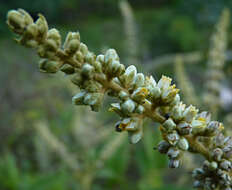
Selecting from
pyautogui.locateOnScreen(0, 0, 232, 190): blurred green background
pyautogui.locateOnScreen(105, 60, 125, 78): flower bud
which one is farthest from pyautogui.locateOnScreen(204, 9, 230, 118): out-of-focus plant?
pyautogui.locateOnScreen(105, 60, 125, 78): flower bud

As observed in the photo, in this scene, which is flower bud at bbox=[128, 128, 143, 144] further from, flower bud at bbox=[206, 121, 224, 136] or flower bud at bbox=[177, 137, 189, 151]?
flower bud at bbox=[206, 121, 224, 136]

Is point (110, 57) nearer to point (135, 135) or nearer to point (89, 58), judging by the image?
point (89, 58)

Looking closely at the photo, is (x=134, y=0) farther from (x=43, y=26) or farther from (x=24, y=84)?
(x=43, y=26)

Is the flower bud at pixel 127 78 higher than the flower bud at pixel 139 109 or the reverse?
higher

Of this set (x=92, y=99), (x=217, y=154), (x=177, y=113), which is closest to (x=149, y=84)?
(x=177, y=113)

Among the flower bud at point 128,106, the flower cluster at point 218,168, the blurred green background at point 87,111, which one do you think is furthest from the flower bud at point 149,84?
the blurred green background at point 87,111

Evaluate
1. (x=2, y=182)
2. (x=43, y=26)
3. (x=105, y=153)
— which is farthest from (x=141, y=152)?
(x=43, y=26)

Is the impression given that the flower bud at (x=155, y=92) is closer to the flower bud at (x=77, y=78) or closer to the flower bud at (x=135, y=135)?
the flower bud at (x=135, y=135)

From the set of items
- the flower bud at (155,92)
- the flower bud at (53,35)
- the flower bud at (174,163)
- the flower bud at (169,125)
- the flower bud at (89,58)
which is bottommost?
the flower bud at (174,163)

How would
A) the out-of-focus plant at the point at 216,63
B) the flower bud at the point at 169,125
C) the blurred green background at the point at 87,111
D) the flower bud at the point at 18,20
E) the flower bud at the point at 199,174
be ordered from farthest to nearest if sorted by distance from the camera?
1. the blurred green background at the point at 87,111
2. the out-of-focus plant at the point at 216,63
3. the flower bud at the point at 199,174
4. the flower bud at the point at 169,125
5. the flower bud at the point at 18,20
